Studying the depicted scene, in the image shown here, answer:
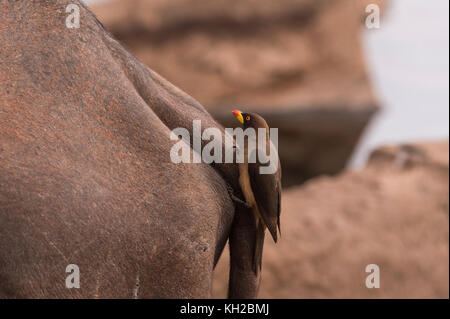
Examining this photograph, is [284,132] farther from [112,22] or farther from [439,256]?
[439,256]

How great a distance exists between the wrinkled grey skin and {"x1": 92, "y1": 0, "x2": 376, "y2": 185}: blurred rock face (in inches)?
165

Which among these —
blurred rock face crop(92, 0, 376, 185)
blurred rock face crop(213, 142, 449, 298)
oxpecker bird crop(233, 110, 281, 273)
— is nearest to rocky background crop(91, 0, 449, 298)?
blurred rock face crop(92, 0, 376, 185)

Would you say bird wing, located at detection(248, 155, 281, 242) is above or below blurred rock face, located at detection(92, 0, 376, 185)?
below

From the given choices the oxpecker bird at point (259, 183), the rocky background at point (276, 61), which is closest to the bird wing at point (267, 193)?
the oxpecker bird at point (259, 183)

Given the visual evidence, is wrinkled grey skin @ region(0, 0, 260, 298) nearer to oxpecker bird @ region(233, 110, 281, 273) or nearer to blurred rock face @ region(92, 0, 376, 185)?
oxpecker bird @ region(233, 110, 281, 273)

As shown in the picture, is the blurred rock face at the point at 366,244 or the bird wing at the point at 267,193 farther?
the blurred rock face at the point at 366,244

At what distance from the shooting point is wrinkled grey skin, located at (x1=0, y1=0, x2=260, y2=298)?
56.3 inches

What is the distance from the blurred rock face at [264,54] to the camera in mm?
5863

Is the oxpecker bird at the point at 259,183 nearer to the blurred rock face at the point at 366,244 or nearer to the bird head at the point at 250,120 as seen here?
the bird head at the point at 250,120

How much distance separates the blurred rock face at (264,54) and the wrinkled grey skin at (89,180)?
420 centimetres

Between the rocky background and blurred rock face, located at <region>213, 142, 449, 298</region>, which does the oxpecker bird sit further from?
the rocky background

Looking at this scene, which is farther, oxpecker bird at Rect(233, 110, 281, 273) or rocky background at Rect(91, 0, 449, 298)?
rocky background at Rect(91, 0, 449, 298)

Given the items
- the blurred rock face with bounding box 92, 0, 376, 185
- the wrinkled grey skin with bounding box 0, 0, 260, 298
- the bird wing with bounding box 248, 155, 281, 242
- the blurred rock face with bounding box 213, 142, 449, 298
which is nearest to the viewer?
the wrinkled grey skin with bounding box 0, 0, 260, 298

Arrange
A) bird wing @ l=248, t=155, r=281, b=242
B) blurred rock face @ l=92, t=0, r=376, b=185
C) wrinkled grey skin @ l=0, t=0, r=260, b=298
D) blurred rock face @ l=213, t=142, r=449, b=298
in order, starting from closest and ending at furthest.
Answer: wrinkled grey skin @ l=0, t=0, r=260, b=298
bird wing @ l=248, t=155, r=281, b=242
blurred rock face @ l=213, t=142, r=449, b=298
blurred rock face @ l=92, t=0, r=376, b=185
